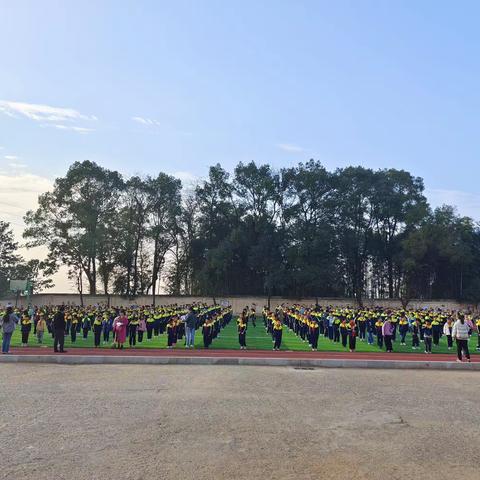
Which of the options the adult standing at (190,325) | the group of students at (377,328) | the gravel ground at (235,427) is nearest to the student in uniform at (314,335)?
the group of students at (377,328)

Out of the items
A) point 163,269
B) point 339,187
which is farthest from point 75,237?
point 339,187

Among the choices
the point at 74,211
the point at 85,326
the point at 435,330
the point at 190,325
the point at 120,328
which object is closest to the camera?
the point at 120,328

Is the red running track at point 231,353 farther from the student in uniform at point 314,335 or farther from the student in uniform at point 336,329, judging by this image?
the student in uniform at point 336,329

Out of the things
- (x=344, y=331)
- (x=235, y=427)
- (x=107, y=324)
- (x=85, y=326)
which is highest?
(x=107, y=324)

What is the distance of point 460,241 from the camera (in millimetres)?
52344

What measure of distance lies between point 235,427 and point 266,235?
149ft

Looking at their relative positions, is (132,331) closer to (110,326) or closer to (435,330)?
(110,326)

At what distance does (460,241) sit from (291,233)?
1678 centimetres

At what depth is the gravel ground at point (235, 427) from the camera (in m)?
6.45

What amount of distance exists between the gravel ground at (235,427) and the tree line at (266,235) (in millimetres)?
38637

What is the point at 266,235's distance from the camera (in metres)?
53.5

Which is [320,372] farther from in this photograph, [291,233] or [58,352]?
[291,233]

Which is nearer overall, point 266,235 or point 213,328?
point 213,328

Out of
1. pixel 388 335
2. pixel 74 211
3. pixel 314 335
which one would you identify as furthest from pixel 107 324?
pixel 74 211
